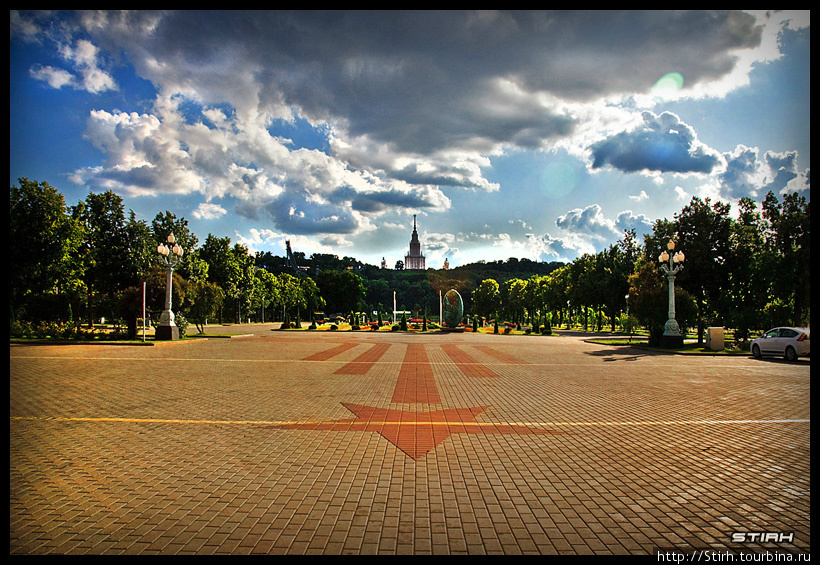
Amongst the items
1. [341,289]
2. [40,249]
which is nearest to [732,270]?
[40,249]

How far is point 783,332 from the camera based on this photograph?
19.6 metres

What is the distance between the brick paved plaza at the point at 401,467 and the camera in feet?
12.6

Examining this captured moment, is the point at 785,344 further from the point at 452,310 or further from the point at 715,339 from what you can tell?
the point at 452,310

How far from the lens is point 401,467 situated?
18.4 ft

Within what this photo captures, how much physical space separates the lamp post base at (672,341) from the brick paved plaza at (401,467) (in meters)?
14.3

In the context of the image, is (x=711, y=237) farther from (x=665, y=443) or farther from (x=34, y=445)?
(x=34, y=445)

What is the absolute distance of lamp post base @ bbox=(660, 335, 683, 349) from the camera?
24844 millimetres

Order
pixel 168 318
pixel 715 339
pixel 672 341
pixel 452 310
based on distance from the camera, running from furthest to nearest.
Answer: pixel 452 310
pixel 168 318
pixel 672 341
pixel 715 339

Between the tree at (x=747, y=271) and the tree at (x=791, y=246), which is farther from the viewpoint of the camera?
the tree at (x=747, y=271)

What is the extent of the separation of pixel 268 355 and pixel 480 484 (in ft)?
54.0

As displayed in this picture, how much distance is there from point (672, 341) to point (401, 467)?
80.2 feet

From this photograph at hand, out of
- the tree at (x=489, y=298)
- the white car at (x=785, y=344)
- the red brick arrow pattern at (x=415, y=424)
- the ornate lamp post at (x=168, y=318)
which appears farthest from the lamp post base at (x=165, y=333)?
the tree at (x=489, y=298)

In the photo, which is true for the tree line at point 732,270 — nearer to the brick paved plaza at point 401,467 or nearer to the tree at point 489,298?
the brick paved plaza at point 401,467
